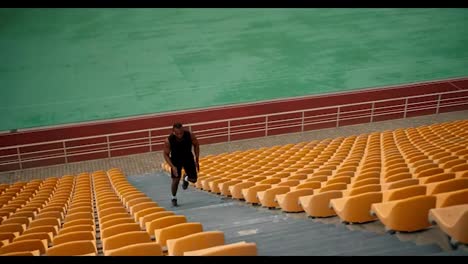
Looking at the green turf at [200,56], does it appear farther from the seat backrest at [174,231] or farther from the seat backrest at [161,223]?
the seat backrest at [174,231]

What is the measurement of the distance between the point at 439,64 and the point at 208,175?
13.1 metres

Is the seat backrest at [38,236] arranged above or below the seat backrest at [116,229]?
below

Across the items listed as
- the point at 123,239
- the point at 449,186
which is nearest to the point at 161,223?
the point at 123,239

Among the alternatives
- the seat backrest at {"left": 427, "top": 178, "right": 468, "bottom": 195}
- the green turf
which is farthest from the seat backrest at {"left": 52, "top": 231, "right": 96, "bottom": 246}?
the green turf

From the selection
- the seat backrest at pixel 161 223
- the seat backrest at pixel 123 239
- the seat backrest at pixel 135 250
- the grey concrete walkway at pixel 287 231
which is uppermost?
the seat backrest at pixel 135 250

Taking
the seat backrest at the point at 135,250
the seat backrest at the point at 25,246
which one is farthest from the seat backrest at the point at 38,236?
the seat backrest at the point at 135,250

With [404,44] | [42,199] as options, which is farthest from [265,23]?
[42,199]

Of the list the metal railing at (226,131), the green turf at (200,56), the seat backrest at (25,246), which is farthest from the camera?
the green turf at (200,56)

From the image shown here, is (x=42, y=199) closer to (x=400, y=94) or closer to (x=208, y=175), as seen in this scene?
(x=208, y=175)

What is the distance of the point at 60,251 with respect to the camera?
13.6 ft

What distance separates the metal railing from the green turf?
120 centimetres

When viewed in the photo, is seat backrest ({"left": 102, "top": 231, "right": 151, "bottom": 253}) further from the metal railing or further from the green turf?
the green turf

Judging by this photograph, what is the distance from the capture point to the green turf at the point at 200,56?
17734 millimetres

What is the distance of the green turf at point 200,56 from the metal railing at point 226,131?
120cm
